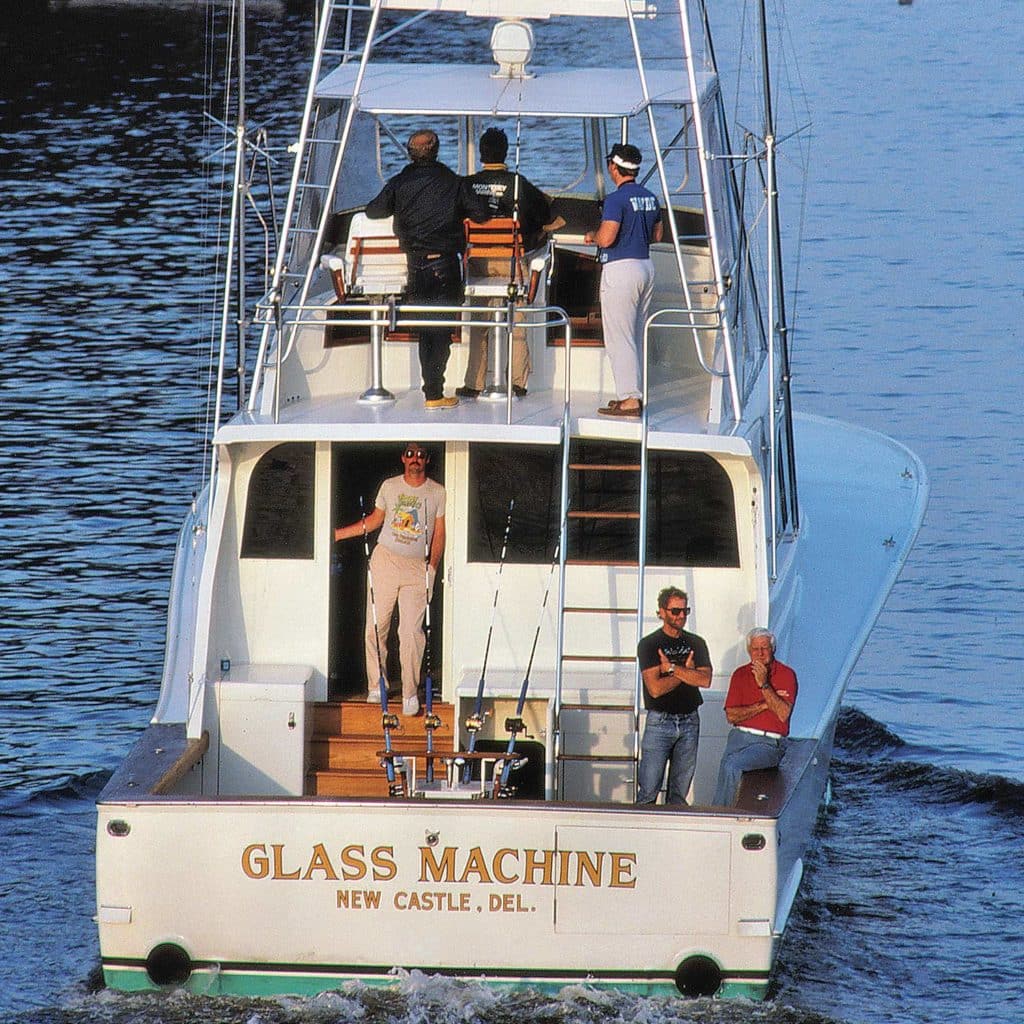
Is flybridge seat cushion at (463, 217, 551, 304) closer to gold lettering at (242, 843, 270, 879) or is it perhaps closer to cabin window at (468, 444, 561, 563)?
cabin window at (468, 444, 561, 563)

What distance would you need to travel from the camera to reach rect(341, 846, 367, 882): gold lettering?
31.8ft

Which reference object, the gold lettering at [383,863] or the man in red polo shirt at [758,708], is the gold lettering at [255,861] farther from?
the man in red polo shirt at [758,708]

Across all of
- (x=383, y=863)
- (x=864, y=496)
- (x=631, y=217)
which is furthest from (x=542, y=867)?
(x=864, y=496)

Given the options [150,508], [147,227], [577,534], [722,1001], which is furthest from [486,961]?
[147,227]

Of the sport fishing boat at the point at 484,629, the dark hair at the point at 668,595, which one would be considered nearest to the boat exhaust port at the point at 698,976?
the sport fishing boat at the point at 484,629

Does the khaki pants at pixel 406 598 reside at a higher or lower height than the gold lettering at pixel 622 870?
higher

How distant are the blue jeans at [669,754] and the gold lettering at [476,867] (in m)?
1.24

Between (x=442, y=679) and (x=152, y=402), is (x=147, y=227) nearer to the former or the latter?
(x=152, y=402)

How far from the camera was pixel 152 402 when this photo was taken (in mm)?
25312

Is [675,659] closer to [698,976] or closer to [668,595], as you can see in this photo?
→ [668,595]

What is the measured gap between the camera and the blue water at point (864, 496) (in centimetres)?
1191

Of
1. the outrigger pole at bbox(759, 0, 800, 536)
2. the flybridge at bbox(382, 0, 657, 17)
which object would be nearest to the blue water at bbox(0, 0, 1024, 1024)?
the outrigger pole at bbox(759, 0, 800, 536)

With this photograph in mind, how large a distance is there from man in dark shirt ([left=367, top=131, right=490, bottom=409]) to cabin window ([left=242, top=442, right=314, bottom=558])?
93cm

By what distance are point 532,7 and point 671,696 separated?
489 cm
